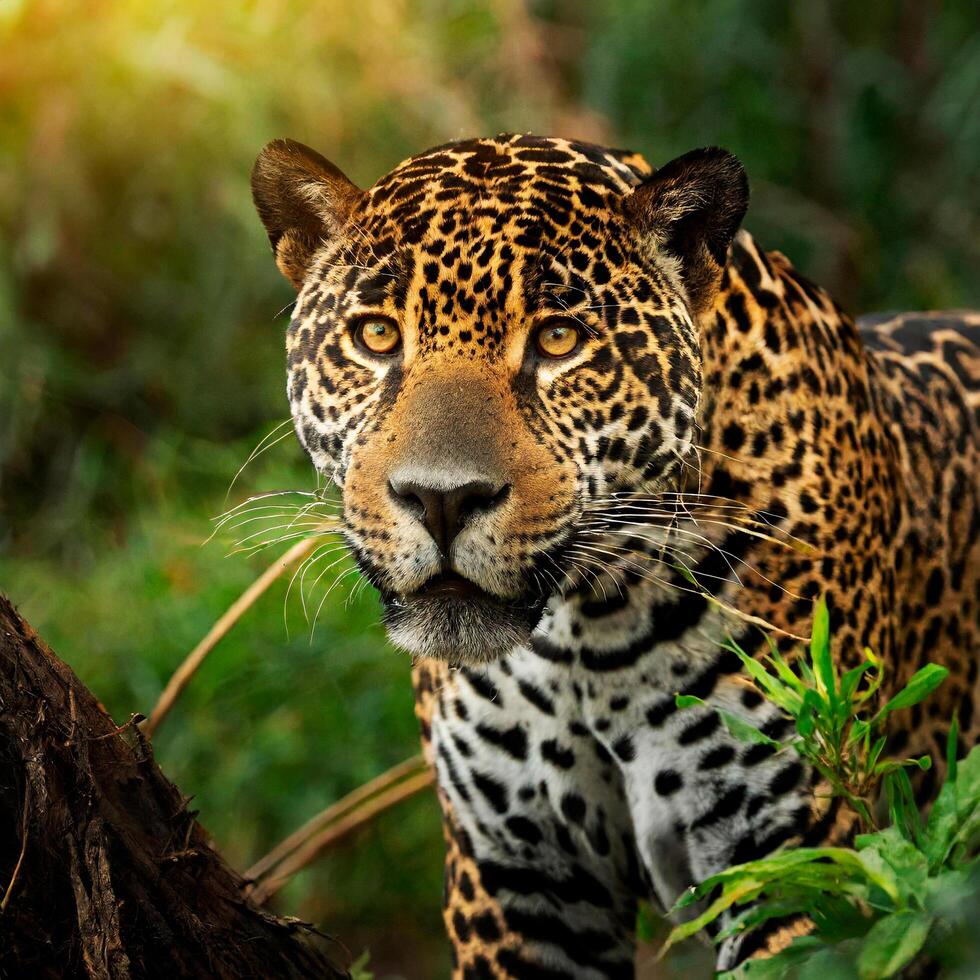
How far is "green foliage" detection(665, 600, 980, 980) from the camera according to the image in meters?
2.47

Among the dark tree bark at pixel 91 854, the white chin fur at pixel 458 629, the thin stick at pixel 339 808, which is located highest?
the white chin fur at pixel 458 629

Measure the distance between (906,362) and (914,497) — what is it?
1.90 ft

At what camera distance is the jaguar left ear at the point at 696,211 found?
3.66m

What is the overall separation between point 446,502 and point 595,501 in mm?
436

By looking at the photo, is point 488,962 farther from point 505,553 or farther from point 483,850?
point 505,553

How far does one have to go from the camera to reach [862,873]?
8.87 ft

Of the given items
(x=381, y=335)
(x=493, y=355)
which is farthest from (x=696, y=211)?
(x=381, y=335)

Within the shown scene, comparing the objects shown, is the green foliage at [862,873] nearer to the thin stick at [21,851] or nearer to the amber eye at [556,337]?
the amber eye at [556,337]

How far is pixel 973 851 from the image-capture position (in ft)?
9.50

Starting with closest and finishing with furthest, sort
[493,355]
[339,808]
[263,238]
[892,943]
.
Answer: [892,943] → [493,355] → [339,808] → [263,238]

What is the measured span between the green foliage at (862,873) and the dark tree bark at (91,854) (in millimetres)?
1065

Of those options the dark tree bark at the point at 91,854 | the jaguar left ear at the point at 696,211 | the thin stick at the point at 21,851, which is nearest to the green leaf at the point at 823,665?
the jaguar left ear at the point at 696,211

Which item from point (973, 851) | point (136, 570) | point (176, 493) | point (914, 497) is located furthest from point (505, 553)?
point (176, 493)

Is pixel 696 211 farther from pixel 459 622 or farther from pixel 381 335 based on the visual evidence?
pixel 459 622
